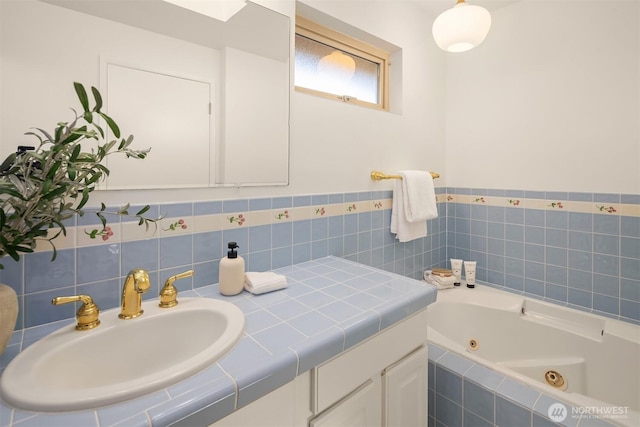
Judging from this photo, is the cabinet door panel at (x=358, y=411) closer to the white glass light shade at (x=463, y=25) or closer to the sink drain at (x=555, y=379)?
the sink drain at (x=555, y=379)

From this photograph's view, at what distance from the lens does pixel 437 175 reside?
2.01 meters

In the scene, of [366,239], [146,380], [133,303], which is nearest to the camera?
[146,380]

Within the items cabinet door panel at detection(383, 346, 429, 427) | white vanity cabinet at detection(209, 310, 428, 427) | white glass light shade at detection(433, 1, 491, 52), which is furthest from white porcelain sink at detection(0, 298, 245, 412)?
white glass light shade at detection(433, 1, 491, 52)

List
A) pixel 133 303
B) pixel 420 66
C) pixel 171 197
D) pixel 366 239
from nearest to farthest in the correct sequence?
pixel 133 303 → pixel 171 197 → pixel 366 239 → pixel 420 66

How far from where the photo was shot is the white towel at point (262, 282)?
Result: 1.04 metres

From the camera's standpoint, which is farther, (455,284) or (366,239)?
(455,284)

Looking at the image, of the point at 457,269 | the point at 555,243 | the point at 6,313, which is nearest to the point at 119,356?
the point at 6,313

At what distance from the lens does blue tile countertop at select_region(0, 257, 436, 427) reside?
524 mm

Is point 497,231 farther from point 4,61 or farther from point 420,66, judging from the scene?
point 4,61

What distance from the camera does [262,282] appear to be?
1.05 meters

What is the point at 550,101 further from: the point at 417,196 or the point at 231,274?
the point at 231,274

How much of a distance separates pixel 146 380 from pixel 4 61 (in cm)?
86

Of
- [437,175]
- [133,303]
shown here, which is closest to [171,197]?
[133,303]

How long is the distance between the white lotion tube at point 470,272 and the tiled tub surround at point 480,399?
80 cm
